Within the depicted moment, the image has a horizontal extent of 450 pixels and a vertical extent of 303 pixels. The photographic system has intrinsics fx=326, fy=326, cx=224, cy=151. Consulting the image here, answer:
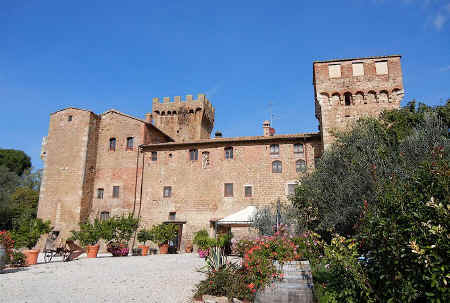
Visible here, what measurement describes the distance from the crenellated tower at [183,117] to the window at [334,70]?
704 inches

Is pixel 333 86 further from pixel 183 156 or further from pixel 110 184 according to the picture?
pixel 110 184

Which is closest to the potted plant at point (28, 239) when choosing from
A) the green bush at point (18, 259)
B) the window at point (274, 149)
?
the green bush at point (18, 259)

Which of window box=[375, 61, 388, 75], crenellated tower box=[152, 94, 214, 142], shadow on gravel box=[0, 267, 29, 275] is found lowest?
shadow on gravel box=[0, 267, 29, 275]

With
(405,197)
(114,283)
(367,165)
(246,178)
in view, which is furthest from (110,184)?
(405,197)

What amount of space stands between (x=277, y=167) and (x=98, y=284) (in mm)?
15158

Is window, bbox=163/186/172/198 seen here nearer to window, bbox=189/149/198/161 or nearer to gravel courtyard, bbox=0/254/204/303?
window, bbox=189/149/198/161

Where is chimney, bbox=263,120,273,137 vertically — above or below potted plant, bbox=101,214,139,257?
above

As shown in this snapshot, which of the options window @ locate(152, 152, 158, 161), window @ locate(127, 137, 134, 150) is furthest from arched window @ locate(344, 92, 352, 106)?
window @ locate(127, 137, 134, 150)

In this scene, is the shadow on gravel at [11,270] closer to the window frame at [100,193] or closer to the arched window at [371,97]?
the window frame at [100,193]

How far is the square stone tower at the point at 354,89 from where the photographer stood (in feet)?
60.7

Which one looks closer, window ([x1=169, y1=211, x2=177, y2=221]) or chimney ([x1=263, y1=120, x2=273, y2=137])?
Answer: window ([x1=169, y1=211, x2=177, y2=221])

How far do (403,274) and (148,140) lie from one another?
78.0 ft

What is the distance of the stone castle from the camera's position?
19.0 m

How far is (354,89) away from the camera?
1895 cm
